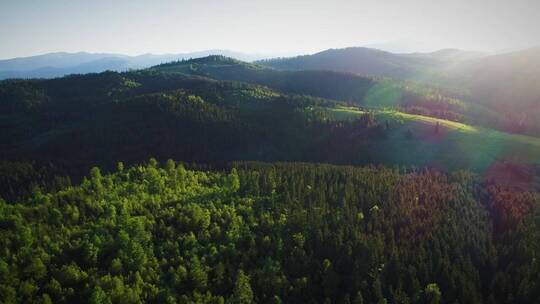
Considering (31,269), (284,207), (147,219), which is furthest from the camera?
(284,207)

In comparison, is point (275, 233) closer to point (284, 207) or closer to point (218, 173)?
point (284, 207)

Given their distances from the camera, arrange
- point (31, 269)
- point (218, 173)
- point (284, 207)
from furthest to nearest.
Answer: point (218, 173)
point (284, 207)
point (31, 269)

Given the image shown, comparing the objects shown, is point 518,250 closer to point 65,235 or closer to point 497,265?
point 497,265

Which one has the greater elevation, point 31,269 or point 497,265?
point 31,269

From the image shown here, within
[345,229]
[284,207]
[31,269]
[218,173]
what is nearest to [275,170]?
[218,173]

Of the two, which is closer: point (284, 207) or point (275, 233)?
point (275, 233)

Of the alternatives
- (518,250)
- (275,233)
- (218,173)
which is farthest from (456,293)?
(218,173)
